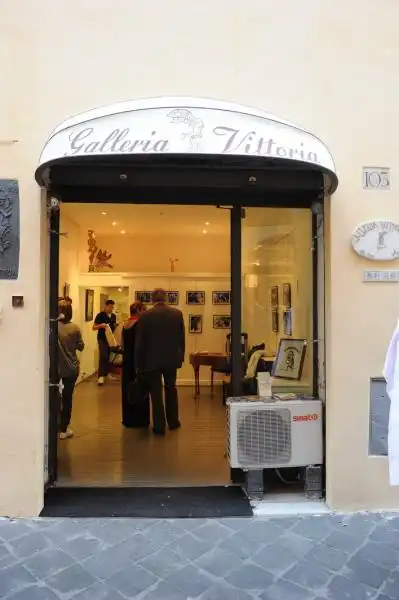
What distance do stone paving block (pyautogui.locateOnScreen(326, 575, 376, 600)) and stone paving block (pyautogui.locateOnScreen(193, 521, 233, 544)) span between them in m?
0.79

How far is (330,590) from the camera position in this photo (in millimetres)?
2770

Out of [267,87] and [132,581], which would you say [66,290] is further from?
[132,581]

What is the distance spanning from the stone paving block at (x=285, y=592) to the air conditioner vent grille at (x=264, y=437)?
3.88ft

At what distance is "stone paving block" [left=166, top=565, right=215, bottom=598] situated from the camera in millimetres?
2754

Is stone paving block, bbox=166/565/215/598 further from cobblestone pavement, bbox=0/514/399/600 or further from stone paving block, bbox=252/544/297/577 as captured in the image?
stone paving block, bbox=252/544/297/577

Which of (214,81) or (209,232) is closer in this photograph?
(214,81)

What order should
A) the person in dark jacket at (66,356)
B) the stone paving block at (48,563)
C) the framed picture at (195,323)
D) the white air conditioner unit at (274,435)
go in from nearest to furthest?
the stone paving block at (48,563), the white air conditioner unit at (274,435), the person in dark jacket at (66,356), the framed picture at (195,323)

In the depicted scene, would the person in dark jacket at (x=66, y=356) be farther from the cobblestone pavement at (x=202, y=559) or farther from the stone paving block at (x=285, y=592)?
the stone paving block at (x=285, y=592)

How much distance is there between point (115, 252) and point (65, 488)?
690cm

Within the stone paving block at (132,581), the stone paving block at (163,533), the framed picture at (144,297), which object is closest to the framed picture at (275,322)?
the stone paving block at (163,533)

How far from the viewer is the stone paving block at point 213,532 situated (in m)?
3.35

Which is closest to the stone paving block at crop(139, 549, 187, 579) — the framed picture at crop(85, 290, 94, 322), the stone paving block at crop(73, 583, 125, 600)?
the stone paving block at crop(73, 583, 125, 600)

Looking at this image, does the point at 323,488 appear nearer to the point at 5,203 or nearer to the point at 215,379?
the point at 5,203

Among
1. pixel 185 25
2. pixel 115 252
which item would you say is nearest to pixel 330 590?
pixel 185 25
